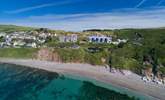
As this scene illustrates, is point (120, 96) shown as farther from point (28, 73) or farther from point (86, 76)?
point (28, 73)

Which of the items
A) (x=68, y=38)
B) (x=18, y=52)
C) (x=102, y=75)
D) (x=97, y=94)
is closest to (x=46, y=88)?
(x=97, y=94)

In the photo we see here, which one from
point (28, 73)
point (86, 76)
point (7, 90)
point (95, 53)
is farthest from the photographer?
point (95, 53)

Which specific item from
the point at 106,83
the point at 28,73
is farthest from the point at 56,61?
the point at 106,83

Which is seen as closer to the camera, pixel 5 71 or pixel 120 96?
pixel 120 96

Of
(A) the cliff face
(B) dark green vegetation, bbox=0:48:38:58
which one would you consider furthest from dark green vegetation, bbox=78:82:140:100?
(B) dark green vegetation, bbox=0:48:38:58

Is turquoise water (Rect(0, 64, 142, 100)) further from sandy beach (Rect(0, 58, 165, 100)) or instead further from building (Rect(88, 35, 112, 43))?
building (Rect(88, 35, 112, 43))

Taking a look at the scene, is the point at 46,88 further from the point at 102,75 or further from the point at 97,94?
the point at 102,75
